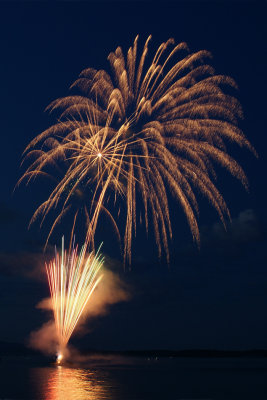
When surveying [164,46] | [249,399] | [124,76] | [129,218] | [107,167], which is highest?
[164,46]

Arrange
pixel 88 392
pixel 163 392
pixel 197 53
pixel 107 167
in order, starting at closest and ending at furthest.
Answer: pixel 197 53 < pixel 107 167 < pixel 88 392 < pixel 163 392

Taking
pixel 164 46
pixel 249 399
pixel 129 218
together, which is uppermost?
pixel 164 46

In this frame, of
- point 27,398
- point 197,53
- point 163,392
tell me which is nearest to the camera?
point 197,53

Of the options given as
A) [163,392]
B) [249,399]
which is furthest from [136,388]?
[249,399]

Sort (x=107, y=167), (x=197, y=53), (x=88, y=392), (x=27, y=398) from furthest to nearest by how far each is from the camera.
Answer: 1. (x=88, y=392)
2. (x=27, y=398)
3. (x=107, y=167)
4. (x=197, y=53)

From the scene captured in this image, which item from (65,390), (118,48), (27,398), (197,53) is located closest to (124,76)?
(118,48)

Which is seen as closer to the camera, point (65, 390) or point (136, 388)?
point (65, 390)

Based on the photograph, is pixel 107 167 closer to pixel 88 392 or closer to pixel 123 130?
pixel 123 130

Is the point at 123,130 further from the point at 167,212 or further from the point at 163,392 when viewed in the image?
the point at 163,392

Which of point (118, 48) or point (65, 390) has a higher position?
point (118, 48)
